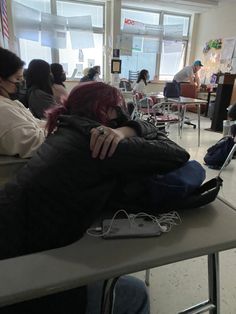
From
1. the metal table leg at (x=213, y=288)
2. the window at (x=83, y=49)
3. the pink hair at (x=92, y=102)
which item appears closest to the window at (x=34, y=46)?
the window at (x=83, y=49)

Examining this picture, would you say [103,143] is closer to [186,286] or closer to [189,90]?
[186,286]

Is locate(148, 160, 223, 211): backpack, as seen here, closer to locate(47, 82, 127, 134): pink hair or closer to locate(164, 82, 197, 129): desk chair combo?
locate(47, 82, 127, 134): pink hair

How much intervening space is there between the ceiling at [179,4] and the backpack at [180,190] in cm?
706

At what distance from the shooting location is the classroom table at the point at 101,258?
504 millimetres

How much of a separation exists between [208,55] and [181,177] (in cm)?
745

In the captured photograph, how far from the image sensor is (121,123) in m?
0.90

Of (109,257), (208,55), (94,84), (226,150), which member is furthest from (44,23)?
(109,257)

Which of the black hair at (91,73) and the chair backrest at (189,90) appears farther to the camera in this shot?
the chair backrest at (189,90)

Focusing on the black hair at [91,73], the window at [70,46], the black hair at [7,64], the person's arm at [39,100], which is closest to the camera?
the black hair at [7,64]

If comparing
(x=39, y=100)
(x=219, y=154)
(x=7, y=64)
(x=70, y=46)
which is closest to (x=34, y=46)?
(x=70, y=46)

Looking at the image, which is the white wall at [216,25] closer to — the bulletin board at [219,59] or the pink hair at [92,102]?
the bulletin board at [219,59]

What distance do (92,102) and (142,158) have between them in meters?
0.27

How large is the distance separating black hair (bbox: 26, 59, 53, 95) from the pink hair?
1.54 meters

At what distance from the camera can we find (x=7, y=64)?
1447mm
